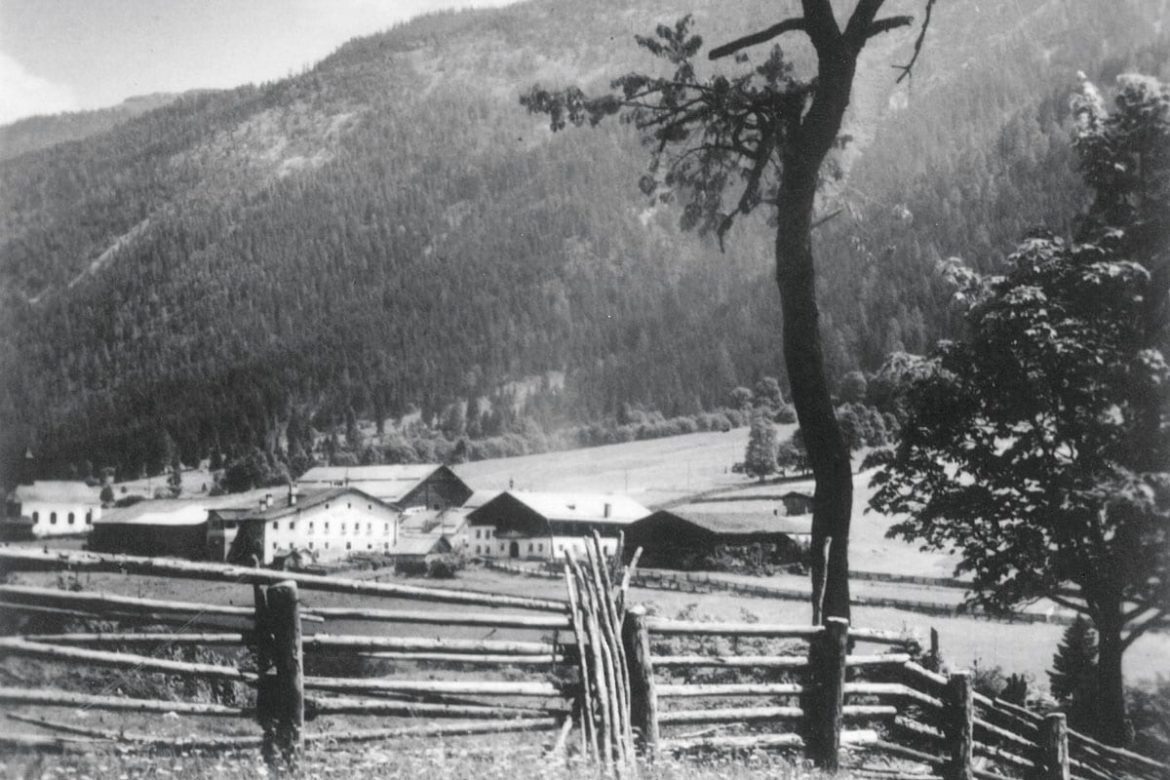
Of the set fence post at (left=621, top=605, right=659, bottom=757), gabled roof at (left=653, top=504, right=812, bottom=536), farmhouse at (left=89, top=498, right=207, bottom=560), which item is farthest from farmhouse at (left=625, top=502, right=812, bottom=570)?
fence post at (left=621, top=605, right=659, bottom=757)

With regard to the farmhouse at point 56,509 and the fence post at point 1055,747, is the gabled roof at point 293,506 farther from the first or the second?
the fence post at point 1055,747

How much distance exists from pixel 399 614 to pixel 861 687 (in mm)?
5130

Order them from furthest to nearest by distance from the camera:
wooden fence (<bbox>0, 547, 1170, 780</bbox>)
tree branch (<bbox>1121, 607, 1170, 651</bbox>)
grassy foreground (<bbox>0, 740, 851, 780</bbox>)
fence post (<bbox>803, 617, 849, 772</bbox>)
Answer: tree branch (<bbox>1121, 607, 1170, 651</bbox>)
fence post (<bbox>803, 617, 849, 772</bbox>)
wooden fence (<bbox>0, 547, 1170, 780</bbox>)
grassy foreground (<bbox>0, 740, 851, 780</bbox>)

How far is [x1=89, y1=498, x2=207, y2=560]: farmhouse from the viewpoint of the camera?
73000 millimetres

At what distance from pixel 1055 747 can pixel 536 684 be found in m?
7.49

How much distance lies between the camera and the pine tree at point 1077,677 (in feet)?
67.1

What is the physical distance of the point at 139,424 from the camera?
502ft

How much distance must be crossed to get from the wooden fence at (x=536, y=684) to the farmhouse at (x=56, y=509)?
7768 cm

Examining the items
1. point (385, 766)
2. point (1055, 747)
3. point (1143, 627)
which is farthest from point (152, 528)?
point (385, 766)

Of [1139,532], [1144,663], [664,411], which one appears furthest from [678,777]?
[664,411]

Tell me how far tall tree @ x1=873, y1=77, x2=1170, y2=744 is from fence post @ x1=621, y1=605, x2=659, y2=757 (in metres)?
12.9

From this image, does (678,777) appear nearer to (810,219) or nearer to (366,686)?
(366,686)

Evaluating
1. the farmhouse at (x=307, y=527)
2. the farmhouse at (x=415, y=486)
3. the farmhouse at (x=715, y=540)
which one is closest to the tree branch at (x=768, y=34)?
the farmhouse at (x=715, y=540)

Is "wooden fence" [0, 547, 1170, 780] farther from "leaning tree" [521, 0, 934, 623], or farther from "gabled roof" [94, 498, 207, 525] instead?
"gabled roof" [94, 498, 207, 525]
